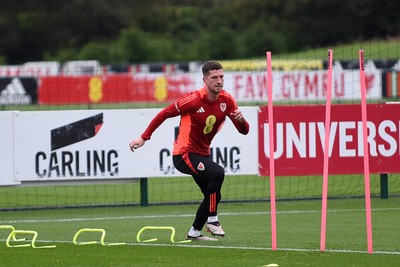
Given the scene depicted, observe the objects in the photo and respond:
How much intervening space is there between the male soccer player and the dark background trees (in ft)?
92.8

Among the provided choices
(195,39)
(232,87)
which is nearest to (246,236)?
(232,87)

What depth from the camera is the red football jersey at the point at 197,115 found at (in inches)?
481

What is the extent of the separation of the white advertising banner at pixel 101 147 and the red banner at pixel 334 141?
1.25 feet

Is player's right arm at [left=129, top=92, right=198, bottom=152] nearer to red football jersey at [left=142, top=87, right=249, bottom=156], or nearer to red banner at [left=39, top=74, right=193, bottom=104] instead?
red football jersey at [left=142, top=87, right=249, bottom=156]

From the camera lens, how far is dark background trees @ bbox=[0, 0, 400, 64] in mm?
43938

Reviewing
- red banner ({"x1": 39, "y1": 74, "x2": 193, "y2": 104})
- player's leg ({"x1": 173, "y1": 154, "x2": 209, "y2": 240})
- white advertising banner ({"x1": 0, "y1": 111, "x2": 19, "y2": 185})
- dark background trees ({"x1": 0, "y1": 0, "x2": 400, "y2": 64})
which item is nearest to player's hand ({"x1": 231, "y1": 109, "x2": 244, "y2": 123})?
player's leg ({"x1": 173, "y1": 154, "x2": 209, "y2": 240})

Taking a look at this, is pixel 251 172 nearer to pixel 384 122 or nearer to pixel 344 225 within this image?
pixel 384 122

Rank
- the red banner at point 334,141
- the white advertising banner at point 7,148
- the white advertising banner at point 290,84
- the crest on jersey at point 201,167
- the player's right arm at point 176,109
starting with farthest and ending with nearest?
1. the white advertising banner at point 290,84
2. the red banner at point 334,141
3. the white advertising banner at point 7,148
4. the crest on jersey at point 201,167
5. the player's right arm at point 176,109

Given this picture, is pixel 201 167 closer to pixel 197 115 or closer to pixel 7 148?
pixel 197 115

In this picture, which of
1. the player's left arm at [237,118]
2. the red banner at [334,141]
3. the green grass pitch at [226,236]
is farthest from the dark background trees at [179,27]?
the player's left arm at [237,118]

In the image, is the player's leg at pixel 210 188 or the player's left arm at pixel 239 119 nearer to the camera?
the player's left arm at pixel 239 119

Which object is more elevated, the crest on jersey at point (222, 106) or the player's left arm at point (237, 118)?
the crest on jersey at point (222, 106)

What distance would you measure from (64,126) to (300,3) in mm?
46217

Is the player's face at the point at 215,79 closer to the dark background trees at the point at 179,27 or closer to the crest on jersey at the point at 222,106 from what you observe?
the crest on jersey at the point at 222,106
